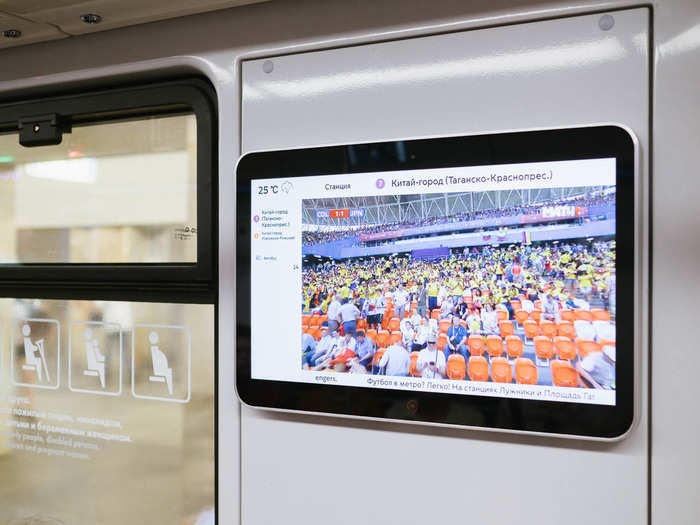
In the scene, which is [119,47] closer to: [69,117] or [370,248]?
[69,117]

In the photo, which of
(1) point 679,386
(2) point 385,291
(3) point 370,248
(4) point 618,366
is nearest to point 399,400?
(2) point 385,291

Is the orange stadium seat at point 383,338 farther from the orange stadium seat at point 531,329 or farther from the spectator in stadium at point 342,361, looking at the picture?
the orange stadium seat at point 531,329

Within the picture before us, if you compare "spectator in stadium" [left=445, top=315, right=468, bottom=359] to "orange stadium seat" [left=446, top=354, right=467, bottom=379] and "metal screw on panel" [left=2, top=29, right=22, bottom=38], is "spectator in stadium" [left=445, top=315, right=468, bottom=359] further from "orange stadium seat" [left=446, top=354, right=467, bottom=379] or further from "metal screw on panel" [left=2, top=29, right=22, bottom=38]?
A: "metal screw on panel" [left=2, top=29, right=22, bottom=38]

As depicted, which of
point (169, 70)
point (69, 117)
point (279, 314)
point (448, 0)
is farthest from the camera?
point (69, 117)

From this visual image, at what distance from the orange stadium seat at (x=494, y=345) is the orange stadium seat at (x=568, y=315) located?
15 centimetres

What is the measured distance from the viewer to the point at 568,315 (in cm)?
129

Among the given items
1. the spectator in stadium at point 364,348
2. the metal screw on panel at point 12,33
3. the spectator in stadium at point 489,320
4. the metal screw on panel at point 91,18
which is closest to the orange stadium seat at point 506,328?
the spectator in stadium at point 489,320

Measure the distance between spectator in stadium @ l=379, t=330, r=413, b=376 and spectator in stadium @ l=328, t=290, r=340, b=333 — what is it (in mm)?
146

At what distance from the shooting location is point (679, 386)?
124 centimetres

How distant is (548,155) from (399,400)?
2.21 ft

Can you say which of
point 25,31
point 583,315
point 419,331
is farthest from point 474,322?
point 25,31

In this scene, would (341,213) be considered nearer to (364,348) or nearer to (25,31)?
(364,348)

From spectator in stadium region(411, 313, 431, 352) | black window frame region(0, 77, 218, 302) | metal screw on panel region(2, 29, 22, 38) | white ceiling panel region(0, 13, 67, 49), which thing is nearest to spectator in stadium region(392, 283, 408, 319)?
spectator in stadium region(411, 313, 431, 352)

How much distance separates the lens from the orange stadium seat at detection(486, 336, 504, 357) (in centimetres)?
135
